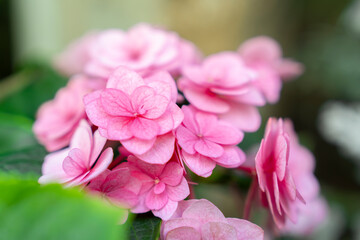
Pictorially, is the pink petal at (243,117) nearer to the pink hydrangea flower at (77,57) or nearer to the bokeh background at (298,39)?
the pink hydrangea flower at (77,57)

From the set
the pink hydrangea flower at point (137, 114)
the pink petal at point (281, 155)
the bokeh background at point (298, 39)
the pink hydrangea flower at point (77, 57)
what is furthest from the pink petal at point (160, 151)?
the bokeh background at point (298, 39)

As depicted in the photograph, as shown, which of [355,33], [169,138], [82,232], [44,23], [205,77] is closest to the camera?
[82,232]

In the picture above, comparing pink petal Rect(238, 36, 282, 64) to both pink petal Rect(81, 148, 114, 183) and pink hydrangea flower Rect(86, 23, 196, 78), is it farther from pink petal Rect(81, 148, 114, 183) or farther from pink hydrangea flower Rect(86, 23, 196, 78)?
pink petal Rect(81, 148, 114, 183)

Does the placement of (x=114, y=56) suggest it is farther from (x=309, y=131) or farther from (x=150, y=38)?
(x=309, y=131)

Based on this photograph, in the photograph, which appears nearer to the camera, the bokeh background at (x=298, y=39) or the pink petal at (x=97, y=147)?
the pink petal at (x=97, y=147)

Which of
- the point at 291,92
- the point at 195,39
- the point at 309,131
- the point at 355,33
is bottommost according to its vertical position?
the point at 309,131

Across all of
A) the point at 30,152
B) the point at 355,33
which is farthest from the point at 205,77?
the point at 355,33

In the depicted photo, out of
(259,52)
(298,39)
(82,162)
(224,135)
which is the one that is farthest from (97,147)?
(298,39)

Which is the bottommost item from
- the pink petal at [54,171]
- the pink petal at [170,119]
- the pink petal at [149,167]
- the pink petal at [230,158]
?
the pink petal at [54,171]
